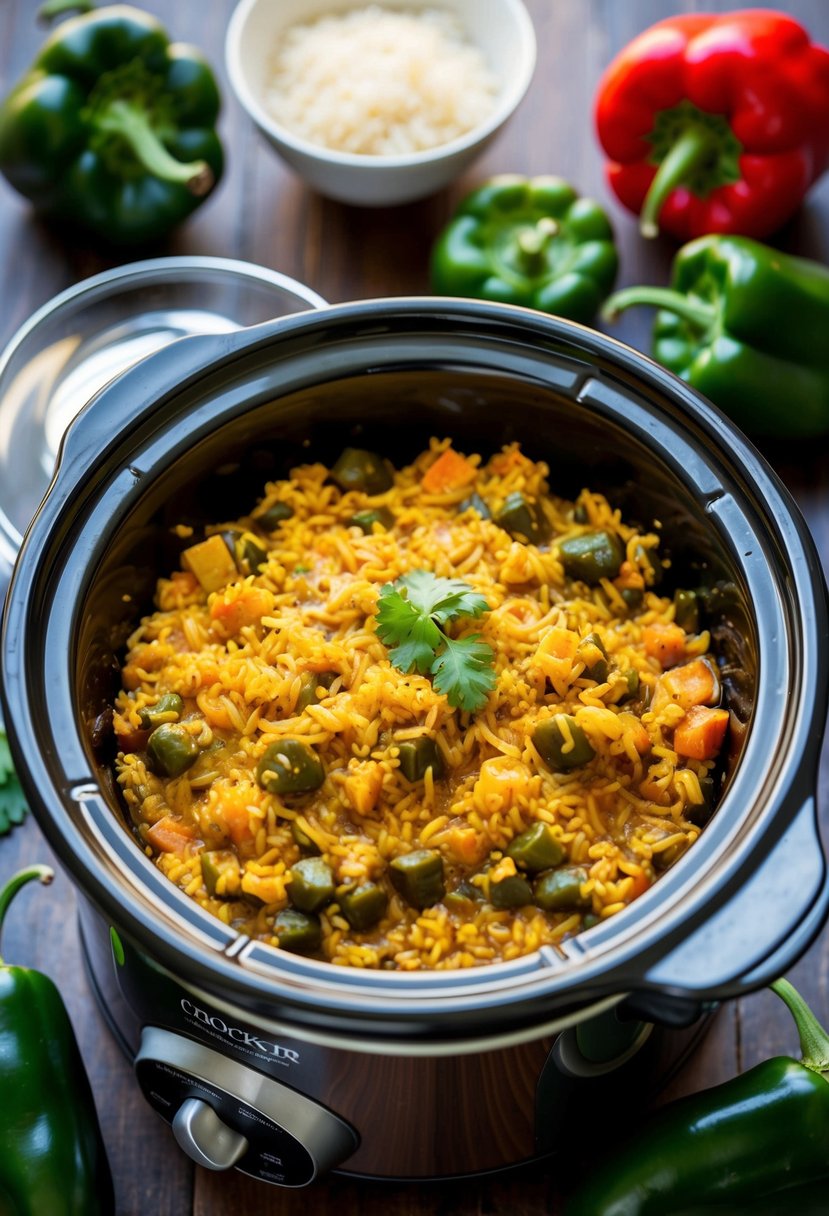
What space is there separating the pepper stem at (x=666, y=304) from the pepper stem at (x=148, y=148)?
116 centimetres

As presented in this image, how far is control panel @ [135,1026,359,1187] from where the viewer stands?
7.47ft

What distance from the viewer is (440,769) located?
2.41 metres

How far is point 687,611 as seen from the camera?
267 centimetres

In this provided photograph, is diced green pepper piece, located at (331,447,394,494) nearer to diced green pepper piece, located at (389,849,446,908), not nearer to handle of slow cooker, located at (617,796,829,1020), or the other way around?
diced green pepper piece, located at (389,849,446,908)

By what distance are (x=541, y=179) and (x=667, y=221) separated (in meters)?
0.39

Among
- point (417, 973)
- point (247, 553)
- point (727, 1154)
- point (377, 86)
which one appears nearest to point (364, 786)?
point (417, 973)

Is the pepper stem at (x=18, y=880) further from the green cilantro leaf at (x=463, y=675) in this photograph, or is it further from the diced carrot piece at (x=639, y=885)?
the diced carrot piece at (x=639, y=885)

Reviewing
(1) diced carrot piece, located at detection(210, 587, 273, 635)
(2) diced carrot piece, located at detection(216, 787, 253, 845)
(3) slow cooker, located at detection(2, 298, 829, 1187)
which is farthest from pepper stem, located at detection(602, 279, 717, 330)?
(2) diced carrot piece, located at detection(216, 787, 253, 845)

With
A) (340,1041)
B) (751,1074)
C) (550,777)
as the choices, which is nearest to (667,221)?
(550,777)

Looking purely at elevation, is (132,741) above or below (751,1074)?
above

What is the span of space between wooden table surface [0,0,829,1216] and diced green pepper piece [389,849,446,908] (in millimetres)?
894

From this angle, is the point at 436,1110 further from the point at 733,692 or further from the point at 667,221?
the point at 667,221

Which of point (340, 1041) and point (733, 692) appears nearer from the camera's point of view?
point (340, 1041)

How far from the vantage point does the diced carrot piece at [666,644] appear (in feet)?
8.63
